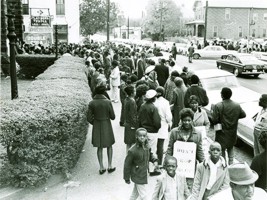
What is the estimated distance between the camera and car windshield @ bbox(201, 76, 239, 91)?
13.2 m

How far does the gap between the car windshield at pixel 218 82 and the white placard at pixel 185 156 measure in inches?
290

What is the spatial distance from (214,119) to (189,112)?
1702 millimetres

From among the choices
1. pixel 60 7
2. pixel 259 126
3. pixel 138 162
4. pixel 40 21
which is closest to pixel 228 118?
pixel 259 126

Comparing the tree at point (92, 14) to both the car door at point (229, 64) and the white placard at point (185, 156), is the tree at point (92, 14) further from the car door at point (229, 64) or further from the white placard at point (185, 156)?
the white placard at point (185, 156)

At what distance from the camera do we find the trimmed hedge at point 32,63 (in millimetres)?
22453

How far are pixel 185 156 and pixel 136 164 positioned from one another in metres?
0.75

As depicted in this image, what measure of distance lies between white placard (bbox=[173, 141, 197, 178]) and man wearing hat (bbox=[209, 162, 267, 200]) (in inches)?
91.8

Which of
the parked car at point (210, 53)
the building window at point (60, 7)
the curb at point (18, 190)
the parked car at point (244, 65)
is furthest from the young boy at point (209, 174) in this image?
the building window at point (60, 7)

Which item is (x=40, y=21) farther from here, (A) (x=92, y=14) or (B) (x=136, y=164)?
(A) (x=92, y=14)

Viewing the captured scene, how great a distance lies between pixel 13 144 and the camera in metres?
6.72

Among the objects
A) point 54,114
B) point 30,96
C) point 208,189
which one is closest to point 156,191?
point 208,189

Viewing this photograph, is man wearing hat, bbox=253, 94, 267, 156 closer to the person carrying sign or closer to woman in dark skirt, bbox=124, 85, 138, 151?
the person carrying sign

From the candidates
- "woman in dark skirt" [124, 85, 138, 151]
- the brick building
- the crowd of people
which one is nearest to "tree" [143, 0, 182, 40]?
the brick building

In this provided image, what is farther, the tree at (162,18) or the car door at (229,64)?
the tree at (162,18)
